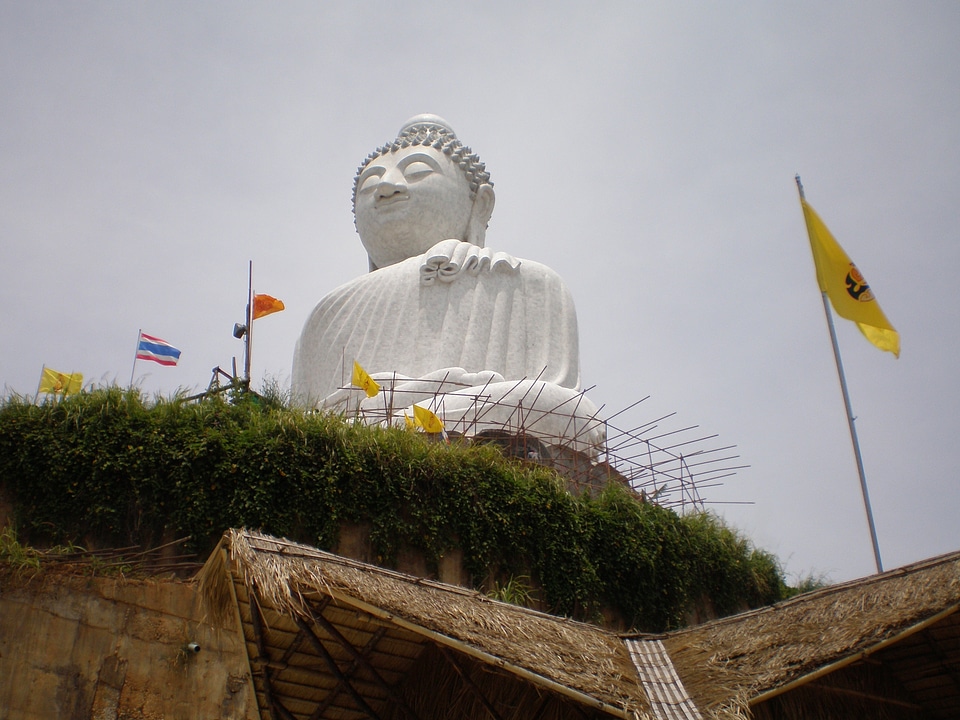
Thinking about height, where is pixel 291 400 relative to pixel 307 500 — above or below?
above

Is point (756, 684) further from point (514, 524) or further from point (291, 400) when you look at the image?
point (291, 400)

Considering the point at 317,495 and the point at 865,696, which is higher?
the point at 317,495

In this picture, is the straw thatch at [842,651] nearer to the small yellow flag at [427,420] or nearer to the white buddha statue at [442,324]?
the small yellow flag at [427,420]

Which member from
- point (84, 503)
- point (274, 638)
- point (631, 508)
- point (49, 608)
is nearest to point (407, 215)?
point (631, 508)

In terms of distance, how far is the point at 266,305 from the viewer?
1238 centimetres

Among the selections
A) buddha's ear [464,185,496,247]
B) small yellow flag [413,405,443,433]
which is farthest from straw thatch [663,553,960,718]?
buddha's ear [464,185,496,247]

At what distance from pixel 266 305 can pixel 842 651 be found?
29.5 feet

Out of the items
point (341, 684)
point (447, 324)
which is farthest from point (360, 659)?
point (447, 324)

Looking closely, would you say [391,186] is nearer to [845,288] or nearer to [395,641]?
[845,288]

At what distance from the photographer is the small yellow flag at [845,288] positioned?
33.8 feet

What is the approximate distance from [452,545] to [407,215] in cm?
575

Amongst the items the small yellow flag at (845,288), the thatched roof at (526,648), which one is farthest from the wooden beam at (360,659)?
the small yellow flag at (845,288)

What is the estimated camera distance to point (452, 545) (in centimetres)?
782

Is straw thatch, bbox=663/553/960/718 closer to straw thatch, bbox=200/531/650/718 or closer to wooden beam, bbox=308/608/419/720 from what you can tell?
straw thatch, bbox=200/531/650/718
